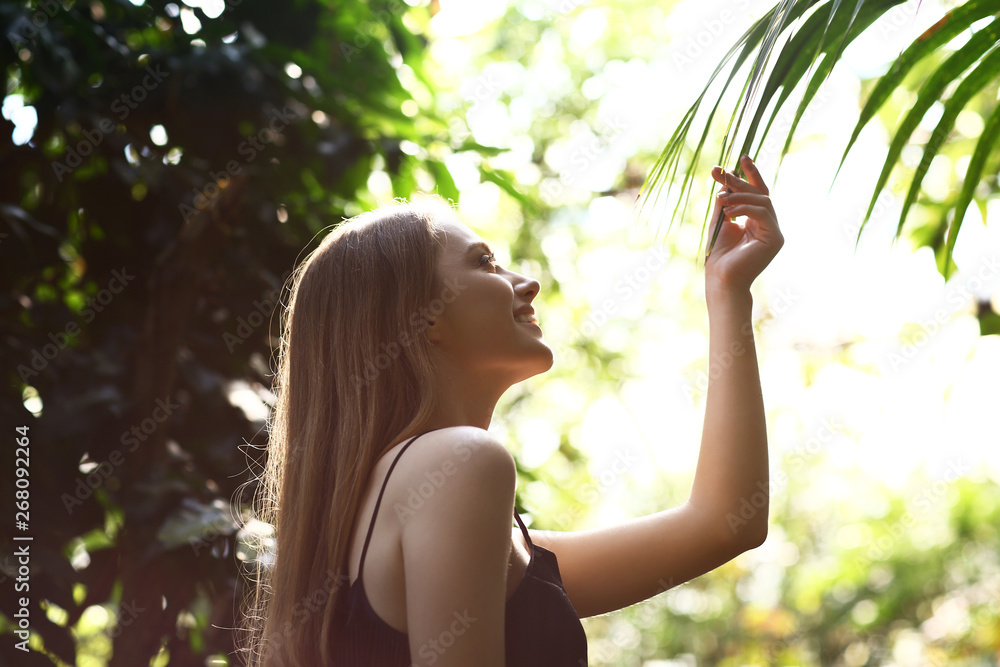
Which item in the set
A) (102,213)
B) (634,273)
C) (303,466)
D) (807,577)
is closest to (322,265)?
(303,466)

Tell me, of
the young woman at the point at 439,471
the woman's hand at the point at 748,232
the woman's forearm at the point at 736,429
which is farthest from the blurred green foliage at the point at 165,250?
the woman's hand at the point at 748,232

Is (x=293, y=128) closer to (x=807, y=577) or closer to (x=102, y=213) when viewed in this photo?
(x=102, y=213)

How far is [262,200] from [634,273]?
247 centimetres

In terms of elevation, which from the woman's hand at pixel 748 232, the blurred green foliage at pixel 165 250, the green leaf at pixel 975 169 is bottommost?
the blurred green foliage at pixel 165 250

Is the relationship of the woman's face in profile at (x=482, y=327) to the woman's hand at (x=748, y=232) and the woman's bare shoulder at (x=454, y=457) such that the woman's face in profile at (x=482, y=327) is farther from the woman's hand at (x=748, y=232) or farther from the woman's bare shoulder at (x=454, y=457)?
the woman's hand at (x=748, y=232)

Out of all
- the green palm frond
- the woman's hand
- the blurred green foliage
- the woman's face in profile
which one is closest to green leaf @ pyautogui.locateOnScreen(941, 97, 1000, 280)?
the green palm frond

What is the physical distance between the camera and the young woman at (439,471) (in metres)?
0.65

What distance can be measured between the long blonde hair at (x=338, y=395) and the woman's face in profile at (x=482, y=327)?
0.07 ft

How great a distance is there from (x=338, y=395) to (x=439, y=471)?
0.19 m

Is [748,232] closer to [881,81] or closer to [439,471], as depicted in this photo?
[881,81]

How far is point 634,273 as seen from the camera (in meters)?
3.64

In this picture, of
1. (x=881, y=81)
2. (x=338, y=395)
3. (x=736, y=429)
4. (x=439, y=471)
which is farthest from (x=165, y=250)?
(x=881, y=81)

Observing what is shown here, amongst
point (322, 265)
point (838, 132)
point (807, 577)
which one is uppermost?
point (322, 265)

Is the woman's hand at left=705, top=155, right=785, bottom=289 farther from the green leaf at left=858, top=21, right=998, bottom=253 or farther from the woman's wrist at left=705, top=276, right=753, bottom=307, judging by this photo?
the green leaf at left=858, top=21, right=998, bottom=253
